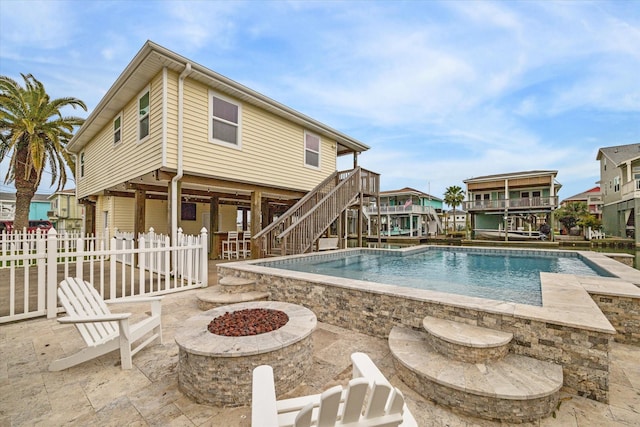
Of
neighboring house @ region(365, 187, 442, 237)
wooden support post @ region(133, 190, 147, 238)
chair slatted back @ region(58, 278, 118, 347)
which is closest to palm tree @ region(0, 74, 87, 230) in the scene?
wooden support post @ region(133, 190, 147, 238)

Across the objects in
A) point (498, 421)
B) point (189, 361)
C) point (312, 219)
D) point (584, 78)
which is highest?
point (584, 78)

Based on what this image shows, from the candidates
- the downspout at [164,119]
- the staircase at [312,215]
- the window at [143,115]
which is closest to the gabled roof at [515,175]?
Result: the staircase at [312,215]

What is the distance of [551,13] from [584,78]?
29.1 feet

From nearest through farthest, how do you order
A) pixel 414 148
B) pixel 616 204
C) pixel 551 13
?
pixel 551 13
pixel 616 204
pixel 414 148

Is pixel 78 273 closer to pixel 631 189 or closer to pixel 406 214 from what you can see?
pixel 631 189

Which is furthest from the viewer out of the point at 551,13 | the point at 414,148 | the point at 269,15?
the point at 414,148

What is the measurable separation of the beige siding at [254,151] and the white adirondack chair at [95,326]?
4.49 meters

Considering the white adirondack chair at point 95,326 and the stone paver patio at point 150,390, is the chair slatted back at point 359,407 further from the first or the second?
the white adirondack chair at point 95,326

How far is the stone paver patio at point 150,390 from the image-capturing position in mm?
2133

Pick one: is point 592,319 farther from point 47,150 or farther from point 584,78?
point 47,150

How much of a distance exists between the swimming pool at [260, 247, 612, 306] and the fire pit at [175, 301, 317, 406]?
3302mm

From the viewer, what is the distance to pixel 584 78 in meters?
14.2

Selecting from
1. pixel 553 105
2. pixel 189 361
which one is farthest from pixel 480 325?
pixel 553 105

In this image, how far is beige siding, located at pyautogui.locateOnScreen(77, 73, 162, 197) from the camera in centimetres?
697
